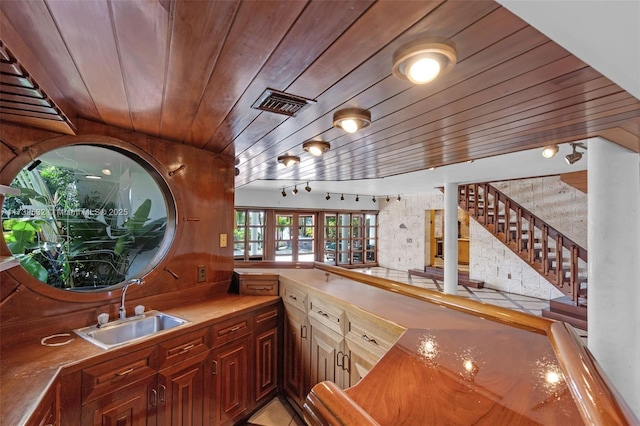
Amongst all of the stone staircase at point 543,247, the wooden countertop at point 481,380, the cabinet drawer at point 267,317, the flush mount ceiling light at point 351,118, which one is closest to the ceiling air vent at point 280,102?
the flush mount ceiling light at point 351,118

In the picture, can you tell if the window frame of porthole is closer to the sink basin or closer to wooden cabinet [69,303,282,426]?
the sink basin

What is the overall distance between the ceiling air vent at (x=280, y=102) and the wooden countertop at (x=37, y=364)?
1520 millimetres

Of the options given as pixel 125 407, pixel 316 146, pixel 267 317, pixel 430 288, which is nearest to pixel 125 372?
pixel 125 407

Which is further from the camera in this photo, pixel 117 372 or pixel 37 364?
pixel 117 372

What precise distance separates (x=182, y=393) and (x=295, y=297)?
106 centimetres

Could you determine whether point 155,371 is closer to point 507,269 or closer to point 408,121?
point 408,121

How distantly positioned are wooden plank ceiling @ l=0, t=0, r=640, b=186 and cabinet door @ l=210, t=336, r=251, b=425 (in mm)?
1650

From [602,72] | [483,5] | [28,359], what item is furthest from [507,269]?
[28,359]

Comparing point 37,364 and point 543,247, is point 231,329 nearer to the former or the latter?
point 37,364

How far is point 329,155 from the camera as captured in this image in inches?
108

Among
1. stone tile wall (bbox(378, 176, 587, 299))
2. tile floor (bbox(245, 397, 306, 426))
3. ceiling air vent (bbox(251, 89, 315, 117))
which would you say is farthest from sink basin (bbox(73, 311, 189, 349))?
stone tile wall (bbox(378, 176, 587, 299))

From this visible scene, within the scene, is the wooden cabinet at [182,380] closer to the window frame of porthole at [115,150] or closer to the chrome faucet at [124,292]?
the chrome faucet at [124,292]

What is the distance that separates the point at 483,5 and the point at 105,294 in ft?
8.42

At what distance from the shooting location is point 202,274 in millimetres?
2590
